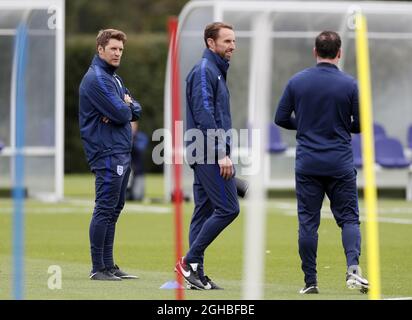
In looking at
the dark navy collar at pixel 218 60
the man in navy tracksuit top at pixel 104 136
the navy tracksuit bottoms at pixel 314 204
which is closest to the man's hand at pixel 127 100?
the man in navy tracksuit top at pixel 104 136

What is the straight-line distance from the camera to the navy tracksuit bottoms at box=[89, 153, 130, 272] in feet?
35.6

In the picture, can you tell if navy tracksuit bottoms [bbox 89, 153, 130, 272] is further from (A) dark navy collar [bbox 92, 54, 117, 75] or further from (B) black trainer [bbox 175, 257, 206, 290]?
(B) black trainer [bbox 175, 257, 206, 290]

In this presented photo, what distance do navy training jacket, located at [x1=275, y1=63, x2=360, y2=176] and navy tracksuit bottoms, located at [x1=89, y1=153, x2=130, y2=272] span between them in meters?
1.80

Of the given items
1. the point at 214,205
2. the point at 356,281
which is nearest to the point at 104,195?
the point at 214,205

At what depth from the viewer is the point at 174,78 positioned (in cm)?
792

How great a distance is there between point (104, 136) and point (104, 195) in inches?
20.4

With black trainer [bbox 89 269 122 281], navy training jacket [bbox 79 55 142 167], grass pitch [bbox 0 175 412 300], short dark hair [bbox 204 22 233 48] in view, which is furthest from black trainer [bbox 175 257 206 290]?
short dark hair [bbox 204 22 233 48]

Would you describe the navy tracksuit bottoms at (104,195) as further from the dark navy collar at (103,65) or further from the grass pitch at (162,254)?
the dark navy collar at (103,65)

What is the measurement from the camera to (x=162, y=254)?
1379cm

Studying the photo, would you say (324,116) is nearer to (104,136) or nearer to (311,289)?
(311,289)

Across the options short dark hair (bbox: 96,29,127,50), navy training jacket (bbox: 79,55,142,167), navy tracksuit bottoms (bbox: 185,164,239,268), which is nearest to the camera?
navy tracksuit bottoms (bbox: 185,164,239,268)

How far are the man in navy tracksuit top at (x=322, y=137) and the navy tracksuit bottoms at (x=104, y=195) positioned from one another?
65.4 inches
